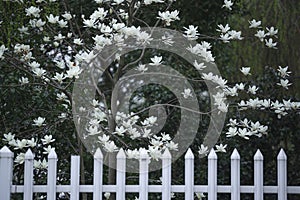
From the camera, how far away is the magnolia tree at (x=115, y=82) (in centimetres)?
368

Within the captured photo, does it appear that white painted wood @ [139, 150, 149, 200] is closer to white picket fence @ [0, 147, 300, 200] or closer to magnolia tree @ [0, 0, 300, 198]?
white picket fence @ [0, 147, 300, 200]

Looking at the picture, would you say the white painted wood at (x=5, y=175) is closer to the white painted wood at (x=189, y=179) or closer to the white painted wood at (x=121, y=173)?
the white painted wood at (x=121, y=173)

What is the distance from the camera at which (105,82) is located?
6.07 meters

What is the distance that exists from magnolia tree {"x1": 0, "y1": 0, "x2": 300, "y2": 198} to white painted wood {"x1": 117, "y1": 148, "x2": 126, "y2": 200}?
0.34 feet

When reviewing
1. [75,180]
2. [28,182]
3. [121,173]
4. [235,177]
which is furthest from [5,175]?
[235,177]

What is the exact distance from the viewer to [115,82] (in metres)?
3.98

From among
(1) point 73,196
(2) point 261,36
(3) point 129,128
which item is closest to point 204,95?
(2) point 261,36

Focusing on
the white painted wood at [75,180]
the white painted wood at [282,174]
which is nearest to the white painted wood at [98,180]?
the white painted wood at [75,180]

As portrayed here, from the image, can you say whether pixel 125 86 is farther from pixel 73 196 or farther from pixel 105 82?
pixel 73 196

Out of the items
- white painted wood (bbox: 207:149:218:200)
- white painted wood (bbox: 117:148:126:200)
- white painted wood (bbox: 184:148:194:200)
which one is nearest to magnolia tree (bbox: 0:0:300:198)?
white painted wood (bbox: 117:148:126:200)

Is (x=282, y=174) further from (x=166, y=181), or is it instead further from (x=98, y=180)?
(x=98, y=180)

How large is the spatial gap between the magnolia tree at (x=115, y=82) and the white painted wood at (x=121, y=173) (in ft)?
0.34

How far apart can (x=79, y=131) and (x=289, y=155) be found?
2.03 m

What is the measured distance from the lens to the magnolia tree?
3.68m
